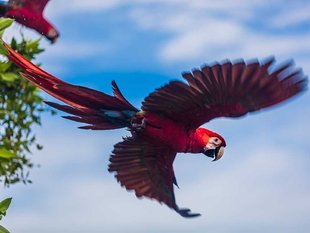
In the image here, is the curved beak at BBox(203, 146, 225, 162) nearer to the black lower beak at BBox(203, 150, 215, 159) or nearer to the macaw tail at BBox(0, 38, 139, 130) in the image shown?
the black lower beak at BBox(203, 150, 215, 159)

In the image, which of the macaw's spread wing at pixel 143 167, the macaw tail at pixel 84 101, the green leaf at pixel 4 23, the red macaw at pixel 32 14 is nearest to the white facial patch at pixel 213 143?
the macaw's spread wing at pixel 143 167

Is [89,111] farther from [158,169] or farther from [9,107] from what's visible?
[9,107]

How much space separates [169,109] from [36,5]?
0.57 metres

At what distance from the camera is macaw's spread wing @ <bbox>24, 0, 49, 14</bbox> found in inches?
78.6

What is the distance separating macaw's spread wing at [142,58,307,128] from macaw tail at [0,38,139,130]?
0.08m

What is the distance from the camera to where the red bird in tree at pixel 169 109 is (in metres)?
1.51

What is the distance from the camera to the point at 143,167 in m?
2.05

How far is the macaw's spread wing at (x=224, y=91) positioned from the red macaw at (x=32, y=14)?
1.46 ft

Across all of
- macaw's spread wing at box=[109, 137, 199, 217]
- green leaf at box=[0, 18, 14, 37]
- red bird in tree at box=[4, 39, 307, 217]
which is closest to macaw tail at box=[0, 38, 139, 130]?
red bird in tree at box=[4, 39, 307, 217]

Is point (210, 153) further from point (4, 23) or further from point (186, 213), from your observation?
point (4, 23)

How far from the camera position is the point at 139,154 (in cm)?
201

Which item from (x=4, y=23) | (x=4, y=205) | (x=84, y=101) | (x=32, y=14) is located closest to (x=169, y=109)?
(x=84, y=101)

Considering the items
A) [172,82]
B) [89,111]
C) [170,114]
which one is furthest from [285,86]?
[89,111]

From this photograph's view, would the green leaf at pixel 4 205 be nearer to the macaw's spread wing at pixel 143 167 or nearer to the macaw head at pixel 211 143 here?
the macaw's spread wing at pixel 143 167
